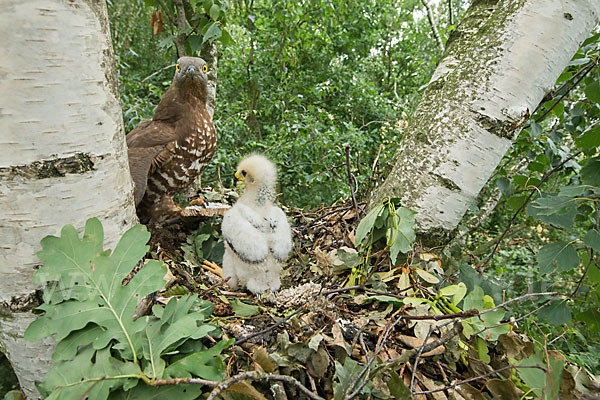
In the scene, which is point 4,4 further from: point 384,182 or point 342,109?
point 342,109

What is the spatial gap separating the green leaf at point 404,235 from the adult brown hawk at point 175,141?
118 centimetres

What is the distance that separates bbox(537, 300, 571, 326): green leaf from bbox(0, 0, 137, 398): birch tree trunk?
1.33 meters

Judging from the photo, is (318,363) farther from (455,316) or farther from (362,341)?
(455,316)

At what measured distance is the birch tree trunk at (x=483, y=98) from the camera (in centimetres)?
116

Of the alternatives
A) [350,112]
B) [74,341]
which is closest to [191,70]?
[74,341]

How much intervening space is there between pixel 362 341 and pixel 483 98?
895 millimetres

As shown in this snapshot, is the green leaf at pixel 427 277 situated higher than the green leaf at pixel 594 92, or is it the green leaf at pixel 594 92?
the green leaf at pixel 594 92

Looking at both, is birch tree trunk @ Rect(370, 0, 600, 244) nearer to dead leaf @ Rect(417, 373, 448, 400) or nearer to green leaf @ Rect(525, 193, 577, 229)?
green leaf @ Rect(525, 193, 577, 229)

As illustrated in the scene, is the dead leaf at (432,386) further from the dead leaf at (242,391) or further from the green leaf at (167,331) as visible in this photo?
the green leaf at (167,331)

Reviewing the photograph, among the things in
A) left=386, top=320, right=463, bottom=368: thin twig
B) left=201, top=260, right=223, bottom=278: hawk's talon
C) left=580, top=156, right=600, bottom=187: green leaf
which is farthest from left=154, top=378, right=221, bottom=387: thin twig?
left=580, top=156, right=600, bottom=187: green leaf

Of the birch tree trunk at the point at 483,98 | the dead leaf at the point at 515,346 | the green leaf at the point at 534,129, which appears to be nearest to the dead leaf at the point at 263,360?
the dead leaf at the point at 515,346

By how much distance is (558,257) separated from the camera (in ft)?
3.64

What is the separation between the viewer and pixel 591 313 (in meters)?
1.23

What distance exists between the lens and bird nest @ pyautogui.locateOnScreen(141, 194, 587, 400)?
30.0 inches
